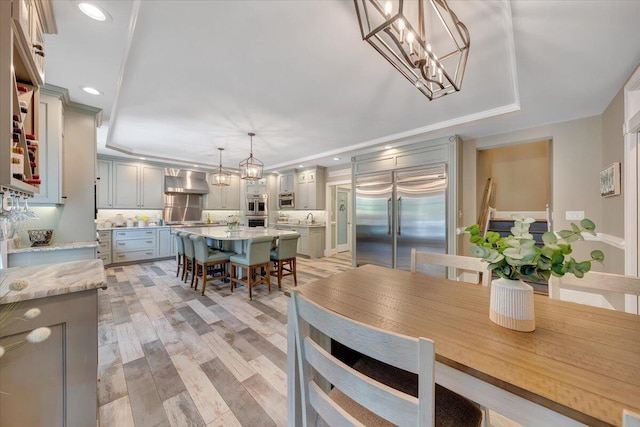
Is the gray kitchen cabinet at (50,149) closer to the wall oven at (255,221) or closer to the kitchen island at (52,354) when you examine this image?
the kitchen island at (52,354)

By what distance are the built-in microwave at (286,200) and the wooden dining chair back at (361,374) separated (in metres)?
6.27

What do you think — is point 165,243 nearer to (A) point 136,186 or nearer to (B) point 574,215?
(A) point 136,186

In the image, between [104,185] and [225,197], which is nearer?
[104,185]

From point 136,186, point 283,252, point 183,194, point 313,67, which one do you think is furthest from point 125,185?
point 313,67

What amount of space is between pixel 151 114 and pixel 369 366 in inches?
155

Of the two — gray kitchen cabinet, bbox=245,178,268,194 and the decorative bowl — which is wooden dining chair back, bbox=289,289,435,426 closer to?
the decorative bowl

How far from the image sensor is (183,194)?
256 inches

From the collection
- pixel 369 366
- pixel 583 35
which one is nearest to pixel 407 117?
pixel 583 35

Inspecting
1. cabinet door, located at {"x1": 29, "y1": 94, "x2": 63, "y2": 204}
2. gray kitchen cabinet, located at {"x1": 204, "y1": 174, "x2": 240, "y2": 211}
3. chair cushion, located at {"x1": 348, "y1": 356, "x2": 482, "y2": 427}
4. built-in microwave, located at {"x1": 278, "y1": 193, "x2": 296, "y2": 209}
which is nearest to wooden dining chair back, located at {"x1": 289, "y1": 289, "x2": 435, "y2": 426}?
chair cushion, located at {"x1": 348, "y1": 356, "x2": 482, "y2": 427}

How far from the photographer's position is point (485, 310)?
1092mm

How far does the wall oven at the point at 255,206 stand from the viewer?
7.30m

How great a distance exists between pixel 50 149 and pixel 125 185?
3727mm

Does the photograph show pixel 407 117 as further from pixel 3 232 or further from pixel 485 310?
pixel 3 232

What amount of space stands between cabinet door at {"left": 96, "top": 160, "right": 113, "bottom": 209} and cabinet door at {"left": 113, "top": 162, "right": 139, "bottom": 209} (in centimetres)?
9
